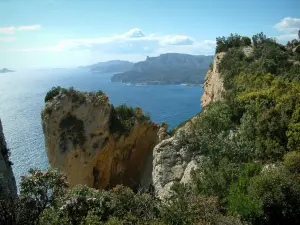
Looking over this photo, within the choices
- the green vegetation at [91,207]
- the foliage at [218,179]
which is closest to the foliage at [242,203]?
the foliage at [218,179]

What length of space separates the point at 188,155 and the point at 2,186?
9.16 metres

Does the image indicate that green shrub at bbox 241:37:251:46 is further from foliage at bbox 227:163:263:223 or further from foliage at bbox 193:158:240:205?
foliage at bbox 227:163:263:223

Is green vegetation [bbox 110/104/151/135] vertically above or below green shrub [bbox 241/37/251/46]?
below

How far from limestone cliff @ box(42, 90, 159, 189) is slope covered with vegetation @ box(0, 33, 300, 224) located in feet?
36.0

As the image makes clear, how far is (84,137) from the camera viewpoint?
88.4ft

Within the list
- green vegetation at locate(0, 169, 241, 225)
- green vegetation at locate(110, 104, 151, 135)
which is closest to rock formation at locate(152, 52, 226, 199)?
green vegetation at locate(0, 169, 241, 225)

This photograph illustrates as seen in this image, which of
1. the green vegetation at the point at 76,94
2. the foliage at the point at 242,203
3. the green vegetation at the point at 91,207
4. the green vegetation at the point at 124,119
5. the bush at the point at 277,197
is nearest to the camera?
the green vegetation at the point at 91,207

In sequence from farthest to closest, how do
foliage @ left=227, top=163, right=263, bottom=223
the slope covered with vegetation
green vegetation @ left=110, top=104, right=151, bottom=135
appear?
green vegetation @ left=110, top=104, right=151, bottom=135 < foliage @ left=227, top=163, right=263, bottom=223 < the slope covered with vegetation

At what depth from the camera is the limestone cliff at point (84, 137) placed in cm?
2667

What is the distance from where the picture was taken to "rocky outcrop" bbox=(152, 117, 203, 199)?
48.9 ft

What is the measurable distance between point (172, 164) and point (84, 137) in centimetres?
1264

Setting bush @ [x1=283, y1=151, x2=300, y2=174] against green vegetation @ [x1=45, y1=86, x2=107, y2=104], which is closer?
bush @ [x1=283, y1=151, x2=300, y2=174]

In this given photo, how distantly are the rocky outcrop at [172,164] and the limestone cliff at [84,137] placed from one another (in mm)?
10606

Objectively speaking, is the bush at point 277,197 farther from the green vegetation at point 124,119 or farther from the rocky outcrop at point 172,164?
the green vegetation at point 124,119
